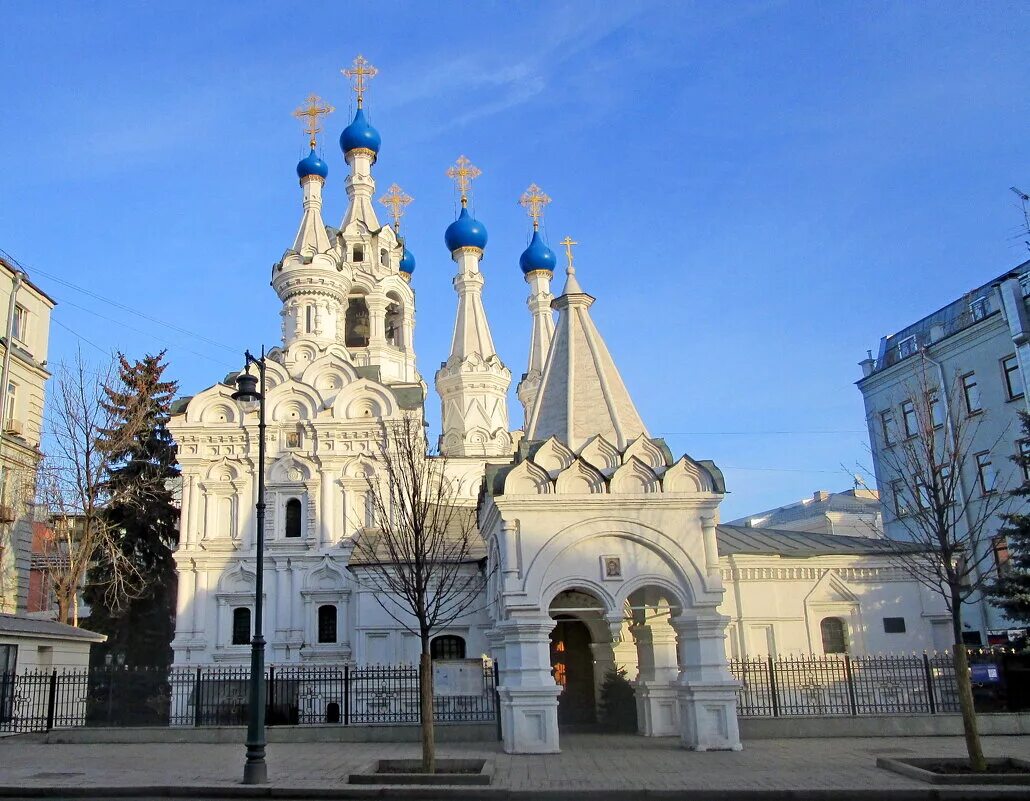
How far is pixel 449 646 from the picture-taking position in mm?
25031

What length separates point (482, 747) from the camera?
1510cm

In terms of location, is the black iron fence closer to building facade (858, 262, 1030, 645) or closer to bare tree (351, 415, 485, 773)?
bare tree (351, 415, 485, 773)

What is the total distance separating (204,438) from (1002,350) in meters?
25.4

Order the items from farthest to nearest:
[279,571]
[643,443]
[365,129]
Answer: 1. [365,129]
2. [279,571]
3. [643,443]

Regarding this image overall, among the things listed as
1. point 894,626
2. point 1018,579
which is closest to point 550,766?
point 894,626

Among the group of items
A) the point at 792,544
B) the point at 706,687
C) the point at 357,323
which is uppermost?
the point at 357,323

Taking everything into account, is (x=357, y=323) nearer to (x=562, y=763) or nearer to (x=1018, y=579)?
(x=1018, y=579)

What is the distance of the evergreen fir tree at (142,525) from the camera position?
1128 inches

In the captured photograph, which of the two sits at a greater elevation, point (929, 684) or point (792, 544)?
point (792, 544)

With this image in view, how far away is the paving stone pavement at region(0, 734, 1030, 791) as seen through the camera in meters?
10.9

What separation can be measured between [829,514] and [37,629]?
141ft

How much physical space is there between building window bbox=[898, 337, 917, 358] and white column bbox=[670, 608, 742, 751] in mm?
21517

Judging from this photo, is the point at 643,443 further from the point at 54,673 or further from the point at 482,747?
the point at 54,673

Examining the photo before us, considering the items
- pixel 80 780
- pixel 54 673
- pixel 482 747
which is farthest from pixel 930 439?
pixel 54 673
